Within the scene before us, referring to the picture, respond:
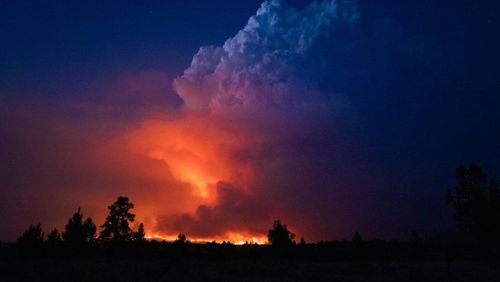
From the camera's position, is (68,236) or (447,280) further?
(68,236)

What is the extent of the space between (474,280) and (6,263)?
42.4 m

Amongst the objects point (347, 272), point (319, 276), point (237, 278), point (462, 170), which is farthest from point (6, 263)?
point (462, 170)

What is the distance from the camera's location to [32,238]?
58375 millimetres

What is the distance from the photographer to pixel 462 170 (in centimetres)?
5534

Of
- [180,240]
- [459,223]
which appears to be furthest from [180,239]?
[459,223]

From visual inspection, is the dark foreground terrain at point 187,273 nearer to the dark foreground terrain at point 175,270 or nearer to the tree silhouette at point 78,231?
the dark foreground terrain at point 175,270

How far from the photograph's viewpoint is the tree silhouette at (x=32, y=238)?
2196 inches

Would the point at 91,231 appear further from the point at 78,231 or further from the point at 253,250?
the point at 253,250

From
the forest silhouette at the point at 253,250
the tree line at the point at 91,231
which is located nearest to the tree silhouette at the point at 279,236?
the forest silhouette at the point at 253,250

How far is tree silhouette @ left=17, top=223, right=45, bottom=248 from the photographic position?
55.8 m

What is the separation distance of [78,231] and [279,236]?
3503 cm

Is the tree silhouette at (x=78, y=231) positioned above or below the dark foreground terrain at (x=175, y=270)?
above

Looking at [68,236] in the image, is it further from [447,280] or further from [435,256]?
[435,256]

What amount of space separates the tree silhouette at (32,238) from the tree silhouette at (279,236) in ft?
128
